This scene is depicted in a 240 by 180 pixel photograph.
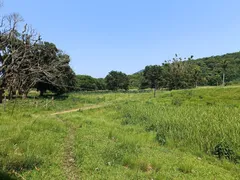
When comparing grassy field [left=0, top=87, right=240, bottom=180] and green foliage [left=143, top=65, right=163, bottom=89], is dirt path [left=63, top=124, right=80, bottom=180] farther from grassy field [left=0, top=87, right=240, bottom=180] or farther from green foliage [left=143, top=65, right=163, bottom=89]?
green foliage [left=143, top=65, right=163, bottom=89]

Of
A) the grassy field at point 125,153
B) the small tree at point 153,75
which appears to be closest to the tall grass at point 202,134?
the grassy field at point 125,153

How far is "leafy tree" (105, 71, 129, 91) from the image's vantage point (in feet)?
264

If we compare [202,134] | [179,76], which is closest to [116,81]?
[179,76]

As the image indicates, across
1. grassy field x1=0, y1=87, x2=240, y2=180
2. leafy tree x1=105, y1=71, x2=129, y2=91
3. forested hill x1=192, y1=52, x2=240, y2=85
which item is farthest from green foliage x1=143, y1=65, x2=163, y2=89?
grassy field x1=0, y1=87, x2=240, y2=180

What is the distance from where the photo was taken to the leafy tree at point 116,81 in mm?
80500

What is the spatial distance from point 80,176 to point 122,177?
106cm

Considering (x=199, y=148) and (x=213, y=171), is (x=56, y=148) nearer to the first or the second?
(x=213, y=171)

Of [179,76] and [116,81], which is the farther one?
[116,81]

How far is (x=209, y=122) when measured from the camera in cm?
968

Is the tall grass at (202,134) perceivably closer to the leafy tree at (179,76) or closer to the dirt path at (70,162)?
the dirt path at (70,162)

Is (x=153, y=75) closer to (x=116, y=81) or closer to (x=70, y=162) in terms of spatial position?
(x=116, y=81)

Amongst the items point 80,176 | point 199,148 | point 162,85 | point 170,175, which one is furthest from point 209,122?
point 162,85

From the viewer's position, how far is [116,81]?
80.8m


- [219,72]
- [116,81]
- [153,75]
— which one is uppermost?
[219,72]
